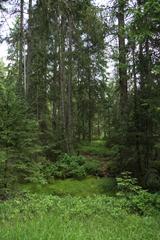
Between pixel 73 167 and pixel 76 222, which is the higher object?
pixel 73 167

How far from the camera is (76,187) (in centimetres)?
1680

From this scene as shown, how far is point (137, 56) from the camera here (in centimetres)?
1648

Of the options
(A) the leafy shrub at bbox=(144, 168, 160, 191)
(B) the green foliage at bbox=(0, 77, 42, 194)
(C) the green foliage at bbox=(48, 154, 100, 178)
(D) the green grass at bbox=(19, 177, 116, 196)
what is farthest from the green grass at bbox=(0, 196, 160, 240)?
(C) the green foliage at bbox=(48, 154, 100, 178)

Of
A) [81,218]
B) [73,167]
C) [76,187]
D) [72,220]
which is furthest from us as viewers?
[73,167]

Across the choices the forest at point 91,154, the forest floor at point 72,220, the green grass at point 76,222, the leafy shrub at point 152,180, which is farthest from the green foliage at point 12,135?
the leafy shrub at point 152,180

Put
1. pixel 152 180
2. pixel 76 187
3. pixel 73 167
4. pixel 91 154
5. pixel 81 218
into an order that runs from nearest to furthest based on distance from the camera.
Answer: pixel 81 218 < pixel 152 180 < pixel 76 187 < pixel 73 167 < pixel 91 154

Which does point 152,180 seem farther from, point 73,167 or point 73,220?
point 73,220

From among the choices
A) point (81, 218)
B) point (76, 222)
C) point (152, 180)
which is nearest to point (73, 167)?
point (152, 180)

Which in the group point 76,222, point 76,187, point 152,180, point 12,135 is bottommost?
point 76,187

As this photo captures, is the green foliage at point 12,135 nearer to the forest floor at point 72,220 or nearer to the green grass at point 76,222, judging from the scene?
the forest floor at point 72,220

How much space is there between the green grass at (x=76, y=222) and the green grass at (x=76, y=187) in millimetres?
3406

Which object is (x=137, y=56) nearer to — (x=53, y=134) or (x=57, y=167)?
(x=57, y=167)

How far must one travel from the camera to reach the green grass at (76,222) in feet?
22.4

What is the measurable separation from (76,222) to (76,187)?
8.04 m
